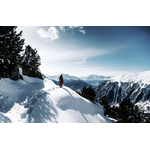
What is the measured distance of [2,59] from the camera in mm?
8453

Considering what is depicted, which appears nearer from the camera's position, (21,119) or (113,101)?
(21,119)

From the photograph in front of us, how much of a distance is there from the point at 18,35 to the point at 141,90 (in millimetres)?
221518

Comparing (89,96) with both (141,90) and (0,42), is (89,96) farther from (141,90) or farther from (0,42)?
(141,90)

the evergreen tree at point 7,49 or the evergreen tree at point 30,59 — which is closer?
the evergreen tree at point 7,49

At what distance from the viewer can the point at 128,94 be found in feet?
609

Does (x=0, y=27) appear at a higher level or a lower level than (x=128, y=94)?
higher

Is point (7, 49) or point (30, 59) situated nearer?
point (7, 49)

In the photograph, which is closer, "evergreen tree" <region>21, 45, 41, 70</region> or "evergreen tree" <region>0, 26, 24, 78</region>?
"evergreen tree" <region>0, 26, 24, 78</region>

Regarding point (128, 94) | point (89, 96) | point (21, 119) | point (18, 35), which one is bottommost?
point (128, 94)

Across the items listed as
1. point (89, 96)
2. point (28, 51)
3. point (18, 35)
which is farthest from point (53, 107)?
point (28, 51)

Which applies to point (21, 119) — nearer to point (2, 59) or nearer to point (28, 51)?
point (2, 59)
